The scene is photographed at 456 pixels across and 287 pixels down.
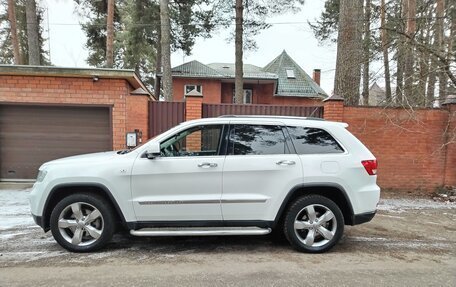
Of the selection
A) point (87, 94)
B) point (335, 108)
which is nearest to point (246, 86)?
point (335, 108)

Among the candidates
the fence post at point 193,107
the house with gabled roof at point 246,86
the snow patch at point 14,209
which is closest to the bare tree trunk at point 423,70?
the fence post at point 193,107

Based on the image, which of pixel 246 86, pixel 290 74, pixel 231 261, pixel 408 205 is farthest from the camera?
pixel 290 74

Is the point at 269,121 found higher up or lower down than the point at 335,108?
lower down

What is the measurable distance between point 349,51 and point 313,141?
18.6ft

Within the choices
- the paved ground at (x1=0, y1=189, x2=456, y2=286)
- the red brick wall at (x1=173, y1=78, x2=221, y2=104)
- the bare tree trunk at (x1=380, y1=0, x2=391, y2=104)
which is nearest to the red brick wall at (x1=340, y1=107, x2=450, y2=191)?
the bare tree trunk at (x1=380, y1=0, x2=391, y2=104)

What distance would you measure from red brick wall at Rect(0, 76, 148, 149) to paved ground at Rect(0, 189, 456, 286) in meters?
3.54

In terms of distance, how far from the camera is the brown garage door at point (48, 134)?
8.58 meters

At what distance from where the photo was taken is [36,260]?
4.06 metres

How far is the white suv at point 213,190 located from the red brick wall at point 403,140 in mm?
4432

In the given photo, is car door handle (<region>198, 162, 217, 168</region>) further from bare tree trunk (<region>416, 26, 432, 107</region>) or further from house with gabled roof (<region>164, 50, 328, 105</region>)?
house with gabled roof (<region>164, 50, 328, 105</region>)

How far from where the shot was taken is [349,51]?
9.04 meters

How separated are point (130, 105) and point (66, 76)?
5.77 ft

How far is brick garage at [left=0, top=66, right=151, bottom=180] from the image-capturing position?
8.32 meters

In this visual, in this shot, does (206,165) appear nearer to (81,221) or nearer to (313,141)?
(313,141)
